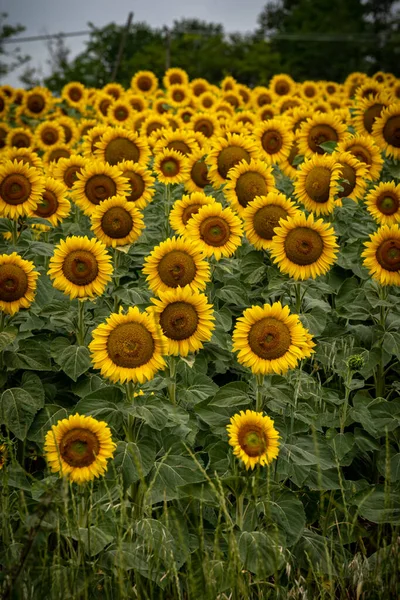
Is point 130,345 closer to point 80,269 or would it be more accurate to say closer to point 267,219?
point 80,269

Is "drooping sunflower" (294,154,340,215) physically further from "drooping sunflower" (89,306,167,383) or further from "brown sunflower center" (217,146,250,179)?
"drooping sunflower" (89,306,167,383)

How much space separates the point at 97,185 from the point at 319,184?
150 cm

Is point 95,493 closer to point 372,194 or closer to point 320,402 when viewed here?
point 320,402

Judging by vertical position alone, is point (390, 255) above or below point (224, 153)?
below

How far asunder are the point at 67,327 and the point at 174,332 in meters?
0.96

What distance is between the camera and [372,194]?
5.07 m

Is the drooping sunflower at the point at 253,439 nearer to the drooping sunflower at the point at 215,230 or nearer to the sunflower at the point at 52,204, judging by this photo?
the drooping sunflower at the point at 215,230

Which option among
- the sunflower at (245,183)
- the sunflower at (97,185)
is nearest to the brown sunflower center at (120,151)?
the sunflower at (97,185)

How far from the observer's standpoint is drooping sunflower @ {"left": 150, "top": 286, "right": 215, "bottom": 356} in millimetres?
3828

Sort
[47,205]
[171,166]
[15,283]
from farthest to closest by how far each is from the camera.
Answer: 1. [171,166]
2. [47,205]
3. [15,283]

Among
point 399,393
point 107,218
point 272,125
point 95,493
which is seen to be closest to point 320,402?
point 399,393

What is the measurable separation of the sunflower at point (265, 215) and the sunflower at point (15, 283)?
4.74ft

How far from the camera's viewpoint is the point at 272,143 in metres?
6.45

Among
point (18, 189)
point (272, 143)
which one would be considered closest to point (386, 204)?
point (272, 143)
